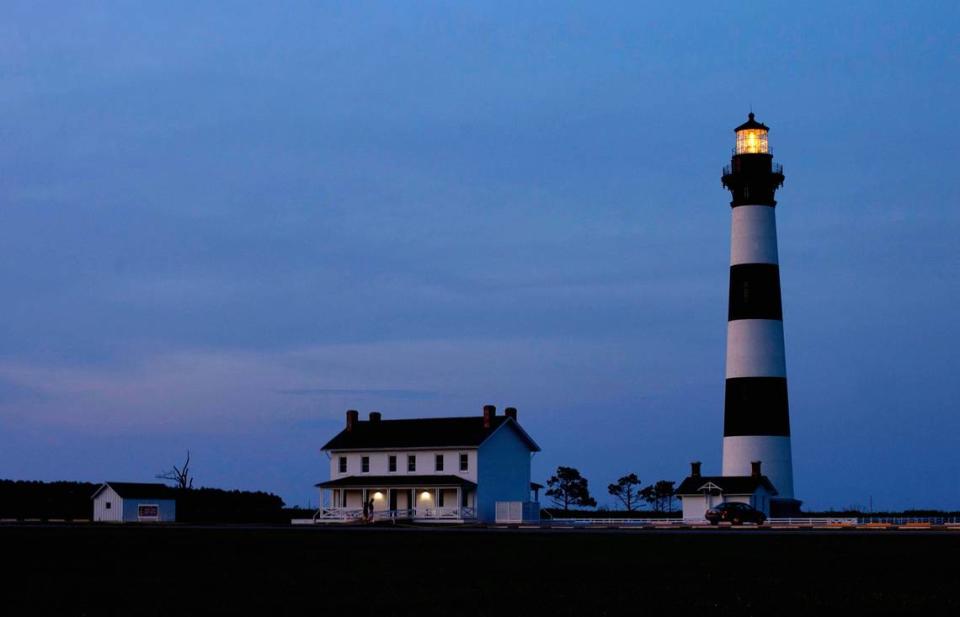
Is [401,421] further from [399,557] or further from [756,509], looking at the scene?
[399,557]

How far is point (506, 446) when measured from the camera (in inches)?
2936

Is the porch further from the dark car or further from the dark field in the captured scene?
the dark field

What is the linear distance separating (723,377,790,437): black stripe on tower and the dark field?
26.9m

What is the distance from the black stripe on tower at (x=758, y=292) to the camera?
62031mm

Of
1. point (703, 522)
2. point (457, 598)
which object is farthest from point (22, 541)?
point (703, 522)

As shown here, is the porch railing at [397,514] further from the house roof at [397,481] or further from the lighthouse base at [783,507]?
the lighthouse base at [783,507]

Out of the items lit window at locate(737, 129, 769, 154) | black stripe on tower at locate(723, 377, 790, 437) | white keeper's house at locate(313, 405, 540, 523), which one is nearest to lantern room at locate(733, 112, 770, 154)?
lit window at locate(737, 129, 769, 154)

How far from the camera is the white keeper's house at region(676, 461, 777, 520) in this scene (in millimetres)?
60781

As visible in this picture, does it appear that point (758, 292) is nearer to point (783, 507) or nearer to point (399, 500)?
point (783, 507)

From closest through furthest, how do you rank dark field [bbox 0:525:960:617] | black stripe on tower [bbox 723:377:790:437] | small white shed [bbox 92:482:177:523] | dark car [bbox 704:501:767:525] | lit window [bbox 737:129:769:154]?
dark field [bbox 0:525:960:617] < dark car [bbox 704:501:767:525] < black stripe on tower [bbox 723:377:790:437] < lit window [bbox 737:129:769:154] < small white shed [bbox 92:482:177:523]

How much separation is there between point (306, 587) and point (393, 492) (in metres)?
52.8

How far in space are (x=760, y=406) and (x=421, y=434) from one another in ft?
69.4

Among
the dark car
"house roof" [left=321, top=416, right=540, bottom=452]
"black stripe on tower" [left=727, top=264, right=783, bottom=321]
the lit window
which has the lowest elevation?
the dark car

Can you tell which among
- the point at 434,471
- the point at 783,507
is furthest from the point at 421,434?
the point at 783,507
